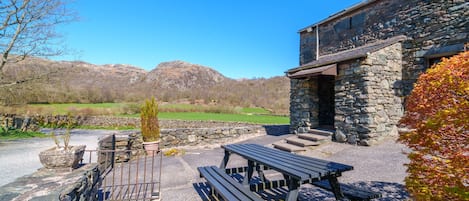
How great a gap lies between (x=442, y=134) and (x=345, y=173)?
297 cm

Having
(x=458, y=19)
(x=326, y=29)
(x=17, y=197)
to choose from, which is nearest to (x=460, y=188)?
(x=17, y=197)

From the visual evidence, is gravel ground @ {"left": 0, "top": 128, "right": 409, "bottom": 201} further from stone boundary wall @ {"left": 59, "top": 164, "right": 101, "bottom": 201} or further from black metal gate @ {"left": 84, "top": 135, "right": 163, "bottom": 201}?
stone boundary wall @ {"left": 59, "top": 164, "right": 101, "bottom": 201}

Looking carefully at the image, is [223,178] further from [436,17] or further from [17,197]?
[436,17]

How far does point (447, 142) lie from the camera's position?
2.11m

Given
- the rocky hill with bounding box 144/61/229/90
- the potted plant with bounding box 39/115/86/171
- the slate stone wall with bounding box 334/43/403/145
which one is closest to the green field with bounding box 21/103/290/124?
the slate stone wall with bounding box 334/43/403/145

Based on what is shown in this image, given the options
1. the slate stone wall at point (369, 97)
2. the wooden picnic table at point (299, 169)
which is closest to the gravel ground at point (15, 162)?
the wooden picnic table at point (299, 169)

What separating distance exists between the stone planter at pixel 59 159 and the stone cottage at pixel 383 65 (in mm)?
7050

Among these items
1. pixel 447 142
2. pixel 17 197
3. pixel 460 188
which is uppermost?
pixel 447 142

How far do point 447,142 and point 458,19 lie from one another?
7045 millimetres

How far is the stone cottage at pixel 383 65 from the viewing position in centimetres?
676

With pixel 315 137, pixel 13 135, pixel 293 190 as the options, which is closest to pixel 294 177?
pixel 293 190

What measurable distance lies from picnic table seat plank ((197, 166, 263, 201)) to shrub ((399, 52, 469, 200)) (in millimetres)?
1740

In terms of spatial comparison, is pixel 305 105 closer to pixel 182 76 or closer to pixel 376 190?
pixel 376 190

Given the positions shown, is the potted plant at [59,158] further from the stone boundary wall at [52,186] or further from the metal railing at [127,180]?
the metal railing at [127,180]
